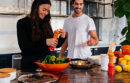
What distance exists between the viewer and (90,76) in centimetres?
152

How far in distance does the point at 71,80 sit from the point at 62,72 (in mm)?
250

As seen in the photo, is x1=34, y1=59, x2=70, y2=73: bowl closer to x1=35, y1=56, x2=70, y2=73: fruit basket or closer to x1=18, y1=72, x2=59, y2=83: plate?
x1=35, y1=56, x2=70, y2=73: fruit basket

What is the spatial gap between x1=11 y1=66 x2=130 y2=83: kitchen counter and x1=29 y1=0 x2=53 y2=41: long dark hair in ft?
1.97

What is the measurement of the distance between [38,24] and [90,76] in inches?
37.9

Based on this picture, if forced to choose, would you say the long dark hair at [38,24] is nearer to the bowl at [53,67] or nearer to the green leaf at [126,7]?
the bowl at [53,67]

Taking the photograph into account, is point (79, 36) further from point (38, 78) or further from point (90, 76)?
point (38, 78)

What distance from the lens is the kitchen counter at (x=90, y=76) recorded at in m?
1.39

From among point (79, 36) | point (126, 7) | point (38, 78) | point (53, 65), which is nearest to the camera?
point (38, 78)

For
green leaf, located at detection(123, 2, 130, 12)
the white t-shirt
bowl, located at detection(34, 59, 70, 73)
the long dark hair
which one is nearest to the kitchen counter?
bowl, located at detection(34, 59, 70, 73)

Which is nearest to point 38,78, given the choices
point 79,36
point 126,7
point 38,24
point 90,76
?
point 90,76

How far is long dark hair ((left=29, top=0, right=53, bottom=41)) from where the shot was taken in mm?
2043

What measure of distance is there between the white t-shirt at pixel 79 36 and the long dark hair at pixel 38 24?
1.59ft

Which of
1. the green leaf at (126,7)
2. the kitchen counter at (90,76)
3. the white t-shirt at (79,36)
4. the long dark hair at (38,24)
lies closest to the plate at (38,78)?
the kitchen counter at (90,76)

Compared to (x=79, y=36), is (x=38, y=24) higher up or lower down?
higher up
